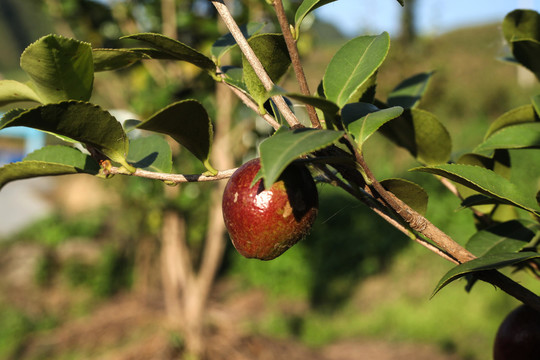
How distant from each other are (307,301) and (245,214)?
166 inches

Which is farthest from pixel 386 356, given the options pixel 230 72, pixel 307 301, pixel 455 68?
pixel 455 68

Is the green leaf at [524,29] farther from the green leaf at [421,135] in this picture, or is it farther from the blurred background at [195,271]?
the blurred background at [195,271]

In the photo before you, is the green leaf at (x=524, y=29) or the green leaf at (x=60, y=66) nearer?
the green leaf at (x=60, y=66)

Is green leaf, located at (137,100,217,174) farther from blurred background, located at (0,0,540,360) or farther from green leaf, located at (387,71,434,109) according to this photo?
blurred background, located at (0,0,540,360)

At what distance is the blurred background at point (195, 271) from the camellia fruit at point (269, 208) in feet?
4.73

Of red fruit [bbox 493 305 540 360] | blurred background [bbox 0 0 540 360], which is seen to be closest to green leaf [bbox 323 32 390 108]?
red fruit [bbox 493 305 540 360]

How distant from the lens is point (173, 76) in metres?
3.12

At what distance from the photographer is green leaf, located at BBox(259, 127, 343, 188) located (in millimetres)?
384

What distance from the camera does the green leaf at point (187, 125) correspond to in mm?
495

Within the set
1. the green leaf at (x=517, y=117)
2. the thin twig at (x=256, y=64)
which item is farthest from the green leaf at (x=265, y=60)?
the green leaf at (x=517, y=117)

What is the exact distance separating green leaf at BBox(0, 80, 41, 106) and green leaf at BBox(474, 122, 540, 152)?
539mm

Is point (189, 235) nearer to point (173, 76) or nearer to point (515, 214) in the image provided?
point (173, 76)

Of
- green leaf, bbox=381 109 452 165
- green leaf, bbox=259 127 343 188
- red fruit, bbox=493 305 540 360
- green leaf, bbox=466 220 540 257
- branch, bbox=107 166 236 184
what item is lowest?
red fruit, bbox=493 305 540 360

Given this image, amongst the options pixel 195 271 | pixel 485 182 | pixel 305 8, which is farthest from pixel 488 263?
pixel 195 271
